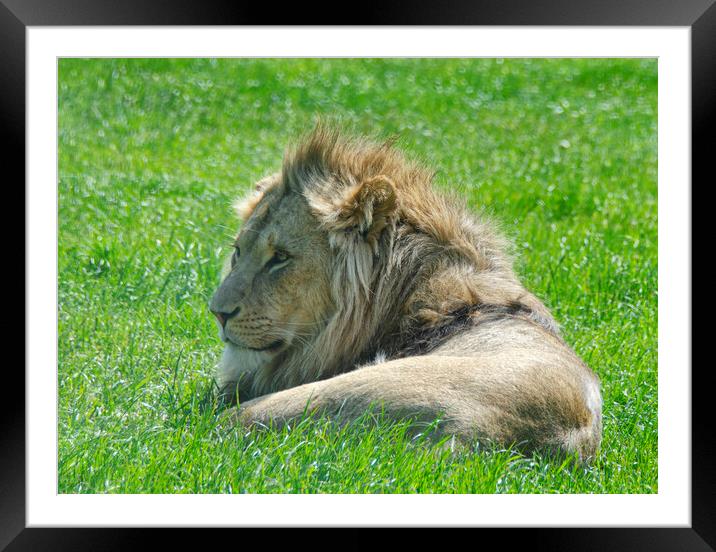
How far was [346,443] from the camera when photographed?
465cm

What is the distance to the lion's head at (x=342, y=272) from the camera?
5344 mm

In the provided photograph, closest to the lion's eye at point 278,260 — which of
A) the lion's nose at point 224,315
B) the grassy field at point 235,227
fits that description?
the lion's nose at point 224,315

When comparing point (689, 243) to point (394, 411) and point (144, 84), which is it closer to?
point (394, 411)

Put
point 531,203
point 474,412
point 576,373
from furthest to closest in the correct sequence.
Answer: point 531,203 → point 576,373 → point 474,412

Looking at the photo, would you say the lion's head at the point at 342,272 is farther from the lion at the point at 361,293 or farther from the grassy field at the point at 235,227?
→ the grassy field at the point at 235,227

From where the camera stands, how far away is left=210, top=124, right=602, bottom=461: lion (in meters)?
4.95

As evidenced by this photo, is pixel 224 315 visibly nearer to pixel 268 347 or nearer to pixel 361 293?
pixel 268 347

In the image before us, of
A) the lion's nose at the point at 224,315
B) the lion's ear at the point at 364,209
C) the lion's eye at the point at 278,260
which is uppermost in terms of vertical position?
the lion's ear at the point at 364,209

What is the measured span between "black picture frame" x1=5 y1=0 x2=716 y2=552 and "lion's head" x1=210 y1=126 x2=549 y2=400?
41.4 inches

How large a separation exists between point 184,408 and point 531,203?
4789mm
